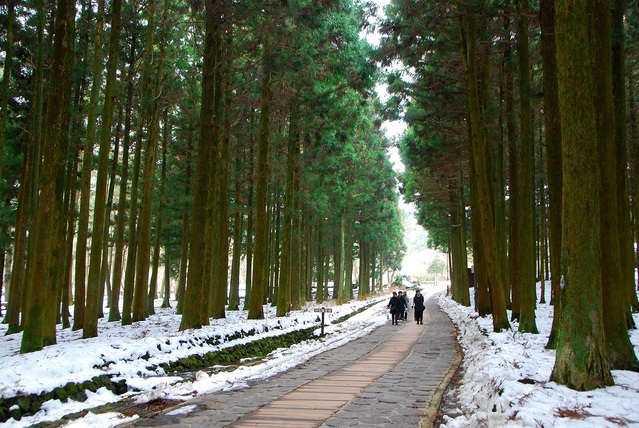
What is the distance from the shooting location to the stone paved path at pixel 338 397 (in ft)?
19.6

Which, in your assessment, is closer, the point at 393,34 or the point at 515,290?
the point at 393,34

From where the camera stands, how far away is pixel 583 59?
19.3 ft

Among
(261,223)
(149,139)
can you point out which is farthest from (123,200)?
(261,223)

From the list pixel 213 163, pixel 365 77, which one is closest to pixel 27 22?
pixel 213 163

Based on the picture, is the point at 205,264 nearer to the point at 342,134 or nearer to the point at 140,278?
the point at 140,278

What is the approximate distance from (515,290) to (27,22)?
1745 cm

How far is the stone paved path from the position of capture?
5961 millimetres

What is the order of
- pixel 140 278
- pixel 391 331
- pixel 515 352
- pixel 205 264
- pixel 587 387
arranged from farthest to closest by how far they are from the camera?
pixel 391 331 < pixel 140 278 < pixel 205 264 < pixel 515 352 < pixel 587 387

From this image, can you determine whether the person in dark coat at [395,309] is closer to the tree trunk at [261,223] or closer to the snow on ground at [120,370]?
the tree trunk at [261,223]

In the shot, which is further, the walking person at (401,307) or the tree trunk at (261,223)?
the walking person at (401,307)

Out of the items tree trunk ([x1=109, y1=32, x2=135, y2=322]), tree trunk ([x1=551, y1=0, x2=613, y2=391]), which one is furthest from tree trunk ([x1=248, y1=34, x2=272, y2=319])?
tree trunk ([x1=551, y1=0, x2=613, y2=391])

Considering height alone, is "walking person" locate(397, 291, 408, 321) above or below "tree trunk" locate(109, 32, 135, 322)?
below

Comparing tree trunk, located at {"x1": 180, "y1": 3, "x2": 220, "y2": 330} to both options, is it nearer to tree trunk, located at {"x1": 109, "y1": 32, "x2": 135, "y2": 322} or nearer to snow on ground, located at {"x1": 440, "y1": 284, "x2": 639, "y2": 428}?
tree trunk, located at {"x1": 109, "y1": 32, "x2": 135, "y2": 322}

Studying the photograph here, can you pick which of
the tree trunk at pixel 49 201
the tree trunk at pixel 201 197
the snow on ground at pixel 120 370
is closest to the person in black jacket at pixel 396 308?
the snow on ground at pixel 120 370
